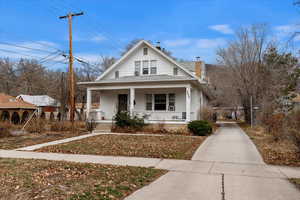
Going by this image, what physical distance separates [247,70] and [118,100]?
44.8ft

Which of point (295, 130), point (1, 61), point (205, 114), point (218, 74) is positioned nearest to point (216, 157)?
point (295, 130)

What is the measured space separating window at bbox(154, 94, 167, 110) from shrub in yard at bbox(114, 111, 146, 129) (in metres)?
2.78

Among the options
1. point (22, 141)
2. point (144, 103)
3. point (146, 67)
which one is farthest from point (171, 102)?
point (22, 141)

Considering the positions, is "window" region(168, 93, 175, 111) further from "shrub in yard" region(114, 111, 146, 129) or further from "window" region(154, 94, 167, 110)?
"shrub in yard" region(114, 111, 146, 129)

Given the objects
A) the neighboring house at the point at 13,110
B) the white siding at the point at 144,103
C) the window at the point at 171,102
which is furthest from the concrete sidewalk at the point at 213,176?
the neighboring house at the point at 13,110

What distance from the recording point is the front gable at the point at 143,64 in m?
20.4

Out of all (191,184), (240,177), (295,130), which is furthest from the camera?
(295,130)

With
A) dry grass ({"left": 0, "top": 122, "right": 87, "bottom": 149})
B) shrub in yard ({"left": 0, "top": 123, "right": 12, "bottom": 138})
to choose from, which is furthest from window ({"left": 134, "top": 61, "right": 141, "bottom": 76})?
shrub in yard ({"left": 0, "top": 123, "right": 12, "bottom": 138})

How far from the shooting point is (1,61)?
50188mm

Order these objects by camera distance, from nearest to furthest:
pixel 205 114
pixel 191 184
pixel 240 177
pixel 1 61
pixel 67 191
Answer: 1. pixel 67 191
2. pixel 191 184
3. pixel 240 177
4. pixel 205 114
5. pixel 1 61

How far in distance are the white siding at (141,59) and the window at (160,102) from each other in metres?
1.87

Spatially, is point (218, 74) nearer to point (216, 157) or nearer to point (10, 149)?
point (216, 157)

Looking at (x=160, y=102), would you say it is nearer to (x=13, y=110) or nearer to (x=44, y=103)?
(x=13, y=110)

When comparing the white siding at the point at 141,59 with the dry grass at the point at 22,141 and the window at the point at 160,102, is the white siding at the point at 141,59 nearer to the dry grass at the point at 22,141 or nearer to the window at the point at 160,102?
the window at the point at 160,102
